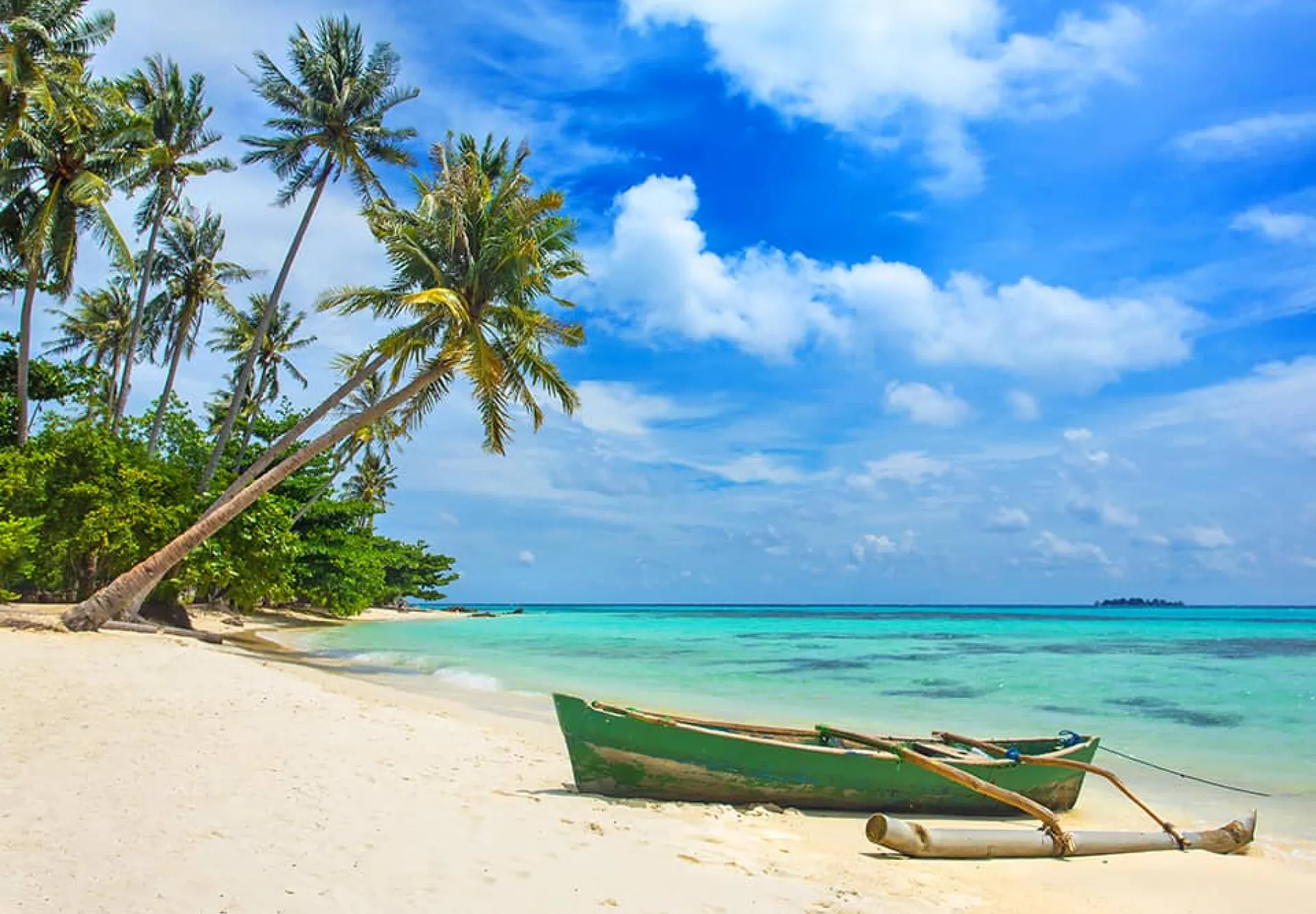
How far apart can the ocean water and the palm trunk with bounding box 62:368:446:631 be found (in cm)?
499

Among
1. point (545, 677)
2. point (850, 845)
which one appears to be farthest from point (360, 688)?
point (850, 845)

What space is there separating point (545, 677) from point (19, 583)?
51.7 ft

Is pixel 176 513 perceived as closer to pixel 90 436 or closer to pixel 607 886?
pixel 90 436

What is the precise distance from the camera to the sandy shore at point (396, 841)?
4.03 metres

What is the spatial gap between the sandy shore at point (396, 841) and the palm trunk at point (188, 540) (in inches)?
213

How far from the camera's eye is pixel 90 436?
56.0 feet

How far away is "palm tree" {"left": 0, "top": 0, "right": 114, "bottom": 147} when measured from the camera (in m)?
14.2

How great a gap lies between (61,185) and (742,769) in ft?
61.6

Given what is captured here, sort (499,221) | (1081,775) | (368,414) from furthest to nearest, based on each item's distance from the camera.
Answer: (499,221) < (368,414) < (1081,775)

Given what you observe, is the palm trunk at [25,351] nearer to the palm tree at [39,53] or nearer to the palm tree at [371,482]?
the palm tree at [39,53]

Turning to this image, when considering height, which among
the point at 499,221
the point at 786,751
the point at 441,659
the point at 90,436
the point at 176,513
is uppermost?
the point at 499,221

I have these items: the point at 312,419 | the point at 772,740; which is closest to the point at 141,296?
the point at 312,419

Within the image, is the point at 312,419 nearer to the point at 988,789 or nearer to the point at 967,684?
the point at 988,789

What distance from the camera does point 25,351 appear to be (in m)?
16.9
